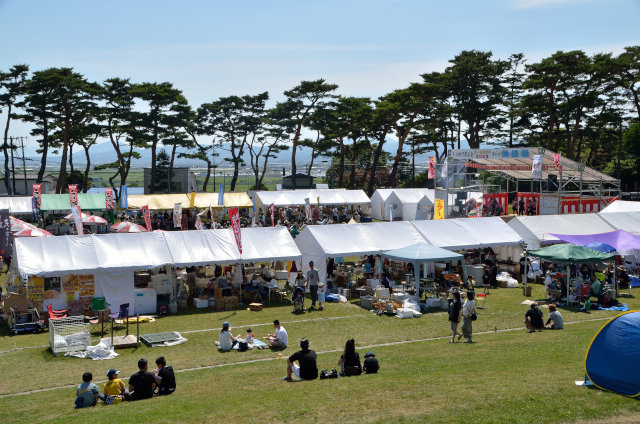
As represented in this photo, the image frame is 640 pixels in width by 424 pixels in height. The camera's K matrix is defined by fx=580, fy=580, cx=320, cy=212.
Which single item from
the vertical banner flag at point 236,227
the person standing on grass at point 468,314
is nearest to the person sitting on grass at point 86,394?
the person standing on grass at point 468,314

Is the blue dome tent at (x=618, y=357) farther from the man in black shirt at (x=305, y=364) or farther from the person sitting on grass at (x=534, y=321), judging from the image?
the person sitting on grass at (x=534, y=321)

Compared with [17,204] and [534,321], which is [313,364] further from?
[17,204]

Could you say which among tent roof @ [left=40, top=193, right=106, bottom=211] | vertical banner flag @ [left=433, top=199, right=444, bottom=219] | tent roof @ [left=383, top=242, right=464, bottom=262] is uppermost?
tent roof @ [left=40, top=193, right=106, bottom=211]

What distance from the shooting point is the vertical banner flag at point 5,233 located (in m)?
22.4

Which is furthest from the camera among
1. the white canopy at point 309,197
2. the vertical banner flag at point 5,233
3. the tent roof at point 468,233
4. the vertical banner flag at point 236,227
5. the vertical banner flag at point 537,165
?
the white canopy at point 309,197

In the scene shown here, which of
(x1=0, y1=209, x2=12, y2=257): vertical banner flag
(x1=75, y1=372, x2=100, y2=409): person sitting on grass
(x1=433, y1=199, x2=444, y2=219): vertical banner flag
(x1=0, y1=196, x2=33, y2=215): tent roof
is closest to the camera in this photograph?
(x1=75, y1=372, x2=100, y2=409): person sitting on grass

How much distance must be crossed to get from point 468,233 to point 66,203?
24399 mm

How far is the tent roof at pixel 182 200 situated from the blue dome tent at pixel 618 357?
30.3m

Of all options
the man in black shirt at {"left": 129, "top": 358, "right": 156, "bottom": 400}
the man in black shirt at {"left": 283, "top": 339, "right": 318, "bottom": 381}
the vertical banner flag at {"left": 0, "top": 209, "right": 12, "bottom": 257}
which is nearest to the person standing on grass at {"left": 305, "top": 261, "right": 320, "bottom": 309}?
the man in black shirt at {"left": 283, "top": 339, "right": 318, "bottom": 381}

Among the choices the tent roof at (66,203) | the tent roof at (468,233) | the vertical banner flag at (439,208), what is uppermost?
the tent roof at (66,203)

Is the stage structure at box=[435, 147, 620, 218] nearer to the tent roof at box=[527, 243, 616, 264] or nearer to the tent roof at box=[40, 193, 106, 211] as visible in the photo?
the tent roof at box=[527, 243, 616, 264]

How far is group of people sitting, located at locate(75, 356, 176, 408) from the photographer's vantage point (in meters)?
8.82

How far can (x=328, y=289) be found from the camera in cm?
1864

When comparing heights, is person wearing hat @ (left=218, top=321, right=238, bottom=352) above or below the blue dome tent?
below
